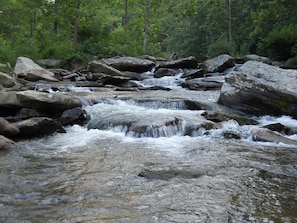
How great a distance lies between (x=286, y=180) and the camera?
17.3ft

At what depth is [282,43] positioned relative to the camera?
918 inches

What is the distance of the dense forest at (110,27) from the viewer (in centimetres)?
2322

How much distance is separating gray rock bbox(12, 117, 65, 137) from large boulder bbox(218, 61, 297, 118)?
5534mm

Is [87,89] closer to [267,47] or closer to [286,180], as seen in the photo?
[286,180]

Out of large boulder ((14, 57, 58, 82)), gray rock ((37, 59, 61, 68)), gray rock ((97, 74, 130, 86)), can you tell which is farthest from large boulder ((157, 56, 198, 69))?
gray rock ((37, 59, 61, 68))

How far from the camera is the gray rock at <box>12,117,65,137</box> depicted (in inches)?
331

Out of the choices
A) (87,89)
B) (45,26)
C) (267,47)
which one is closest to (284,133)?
(87,89)

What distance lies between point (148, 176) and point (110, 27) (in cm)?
2551

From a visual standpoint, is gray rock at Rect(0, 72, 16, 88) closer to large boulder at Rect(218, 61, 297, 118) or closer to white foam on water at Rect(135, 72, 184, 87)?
white foam on water at Rect(135, 72, 184, 87)

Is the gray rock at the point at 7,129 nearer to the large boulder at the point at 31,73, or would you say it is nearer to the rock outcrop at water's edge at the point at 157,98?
the rock outcrop at water's edge at the point at 157,98

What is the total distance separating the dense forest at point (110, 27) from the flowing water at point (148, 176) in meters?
13.6

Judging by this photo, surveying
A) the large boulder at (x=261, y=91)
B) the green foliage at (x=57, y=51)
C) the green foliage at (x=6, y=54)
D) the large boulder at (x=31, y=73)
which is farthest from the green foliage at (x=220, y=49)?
the large boulder at (x=261, y=91)

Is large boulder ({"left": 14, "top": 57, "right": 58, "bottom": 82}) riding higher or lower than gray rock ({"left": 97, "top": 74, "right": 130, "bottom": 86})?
higher

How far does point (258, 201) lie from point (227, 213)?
591 mm
